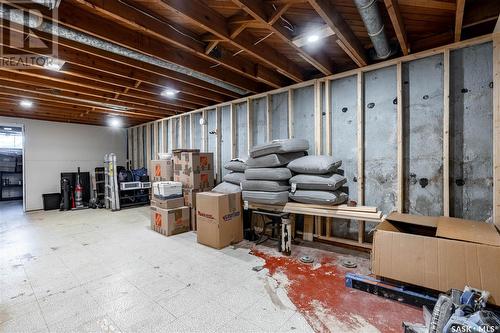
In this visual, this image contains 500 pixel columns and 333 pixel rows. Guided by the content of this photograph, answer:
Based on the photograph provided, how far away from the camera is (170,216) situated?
405 centimetres

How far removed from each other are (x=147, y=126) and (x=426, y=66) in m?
6.77

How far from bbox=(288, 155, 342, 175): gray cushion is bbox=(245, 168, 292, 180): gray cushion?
0.37 ft

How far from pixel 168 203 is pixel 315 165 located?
2.57 m

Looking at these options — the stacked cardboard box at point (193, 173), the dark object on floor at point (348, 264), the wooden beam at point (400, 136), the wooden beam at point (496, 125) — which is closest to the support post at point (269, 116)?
the stacked cardboard box at point (193, 173)

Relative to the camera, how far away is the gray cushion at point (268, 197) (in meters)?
3.11

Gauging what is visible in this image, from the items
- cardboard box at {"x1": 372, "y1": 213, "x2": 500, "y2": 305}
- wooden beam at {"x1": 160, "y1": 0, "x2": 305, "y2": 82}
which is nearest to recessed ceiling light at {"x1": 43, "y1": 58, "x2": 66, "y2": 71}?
wooden beam at {"x1": 160, "y1": 0, "x2": 305, "y2": 82}

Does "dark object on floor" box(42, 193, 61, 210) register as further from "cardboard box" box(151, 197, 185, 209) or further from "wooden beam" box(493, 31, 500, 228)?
"wooden beam" box(493, 31, 500, 228)

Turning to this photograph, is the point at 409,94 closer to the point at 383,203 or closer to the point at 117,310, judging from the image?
the point at 383,203

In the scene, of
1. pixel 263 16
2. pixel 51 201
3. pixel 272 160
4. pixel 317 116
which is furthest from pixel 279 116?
pixel 51 201

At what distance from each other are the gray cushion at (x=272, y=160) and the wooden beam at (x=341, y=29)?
1.41 metres

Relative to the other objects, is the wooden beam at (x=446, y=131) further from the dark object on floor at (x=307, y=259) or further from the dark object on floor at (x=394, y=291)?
the dark object on floor at (x=307, y=259)

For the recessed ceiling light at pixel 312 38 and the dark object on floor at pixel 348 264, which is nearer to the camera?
the recessed ceiling light at pixel 312 38

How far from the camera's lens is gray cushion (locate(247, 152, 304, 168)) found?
315 centimetres

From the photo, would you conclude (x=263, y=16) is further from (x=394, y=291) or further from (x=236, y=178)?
(x=394, y=291)
